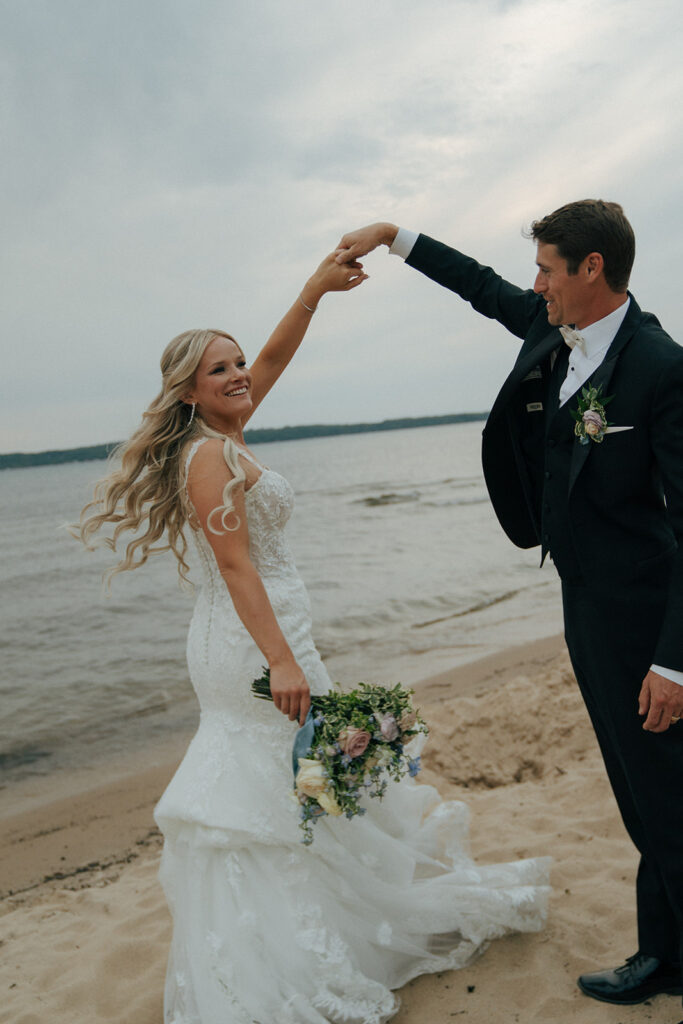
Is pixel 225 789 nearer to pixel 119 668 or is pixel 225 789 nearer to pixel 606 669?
pixel 606 669

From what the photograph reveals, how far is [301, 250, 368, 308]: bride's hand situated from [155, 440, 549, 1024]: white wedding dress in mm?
982

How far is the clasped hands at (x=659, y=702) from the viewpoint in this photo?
2.40 metres

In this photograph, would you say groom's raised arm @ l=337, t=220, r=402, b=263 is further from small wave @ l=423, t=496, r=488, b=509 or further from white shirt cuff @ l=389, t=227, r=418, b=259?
small wave @ l=423, t=496, r=488, b=509

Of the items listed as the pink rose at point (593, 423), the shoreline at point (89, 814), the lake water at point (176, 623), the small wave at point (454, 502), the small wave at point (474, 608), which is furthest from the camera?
the small wave at point (454, 502)

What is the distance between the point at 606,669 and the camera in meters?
2.71

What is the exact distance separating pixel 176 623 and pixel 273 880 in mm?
9941

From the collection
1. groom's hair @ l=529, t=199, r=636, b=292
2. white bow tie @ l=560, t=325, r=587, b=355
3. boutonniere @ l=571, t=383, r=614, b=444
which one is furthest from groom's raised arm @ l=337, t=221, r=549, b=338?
boutonniere @ l=571, t=383, r=614, b=444

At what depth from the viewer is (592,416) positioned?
2.51 m

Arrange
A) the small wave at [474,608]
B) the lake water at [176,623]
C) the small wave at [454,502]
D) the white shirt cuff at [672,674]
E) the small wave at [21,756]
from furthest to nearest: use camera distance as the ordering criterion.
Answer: the small wave at [454,502] < the small wave at [474,608] < the lake water at [176,623] < the small wave at [21,756] < the white shirt cuff at [672,674]

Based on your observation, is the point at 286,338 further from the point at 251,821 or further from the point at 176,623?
the point at 176,623

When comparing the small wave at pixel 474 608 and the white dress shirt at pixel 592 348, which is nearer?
the white dress shirt at pixel 592 348

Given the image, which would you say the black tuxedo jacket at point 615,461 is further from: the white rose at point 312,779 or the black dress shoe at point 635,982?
the black dress shoe at point 635,982

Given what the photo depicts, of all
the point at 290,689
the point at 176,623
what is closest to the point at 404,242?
the point at 290,689

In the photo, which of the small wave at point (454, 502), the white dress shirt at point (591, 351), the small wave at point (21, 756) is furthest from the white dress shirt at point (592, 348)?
the small wave at point (454, 502)
